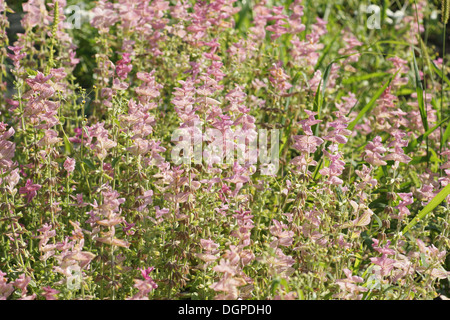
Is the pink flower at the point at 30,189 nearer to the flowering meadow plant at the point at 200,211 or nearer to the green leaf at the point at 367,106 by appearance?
the flowering meadow plant at the point at 200,211

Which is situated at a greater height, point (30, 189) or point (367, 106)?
point (367, 106)

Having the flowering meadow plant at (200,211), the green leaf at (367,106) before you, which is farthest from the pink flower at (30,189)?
the green leaf at (367,106)

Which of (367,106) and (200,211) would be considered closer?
(200,211)

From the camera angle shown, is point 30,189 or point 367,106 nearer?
point 30,189

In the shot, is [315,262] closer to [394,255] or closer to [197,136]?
[394,255]

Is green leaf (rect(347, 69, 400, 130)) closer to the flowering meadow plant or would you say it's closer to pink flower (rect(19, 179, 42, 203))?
the flowering meadow plant

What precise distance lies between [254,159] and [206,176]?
22 cm

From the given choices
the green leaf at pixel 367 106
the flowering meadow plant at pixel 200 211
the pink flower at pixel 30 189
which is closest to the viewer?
the flowering meadow plant at pixel 200 211

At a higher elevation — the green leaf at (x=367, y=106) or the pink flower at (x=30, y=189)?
the green leaf at (x=367, y=106)

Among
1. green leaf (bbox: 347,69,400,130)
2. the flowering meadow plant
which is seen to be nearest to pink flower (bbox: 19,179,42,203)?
the flowering meadow plant

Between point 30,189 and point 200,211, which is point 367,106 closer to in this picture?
point 200,211

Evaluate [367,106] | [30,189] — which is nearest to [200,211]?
[30,189]
